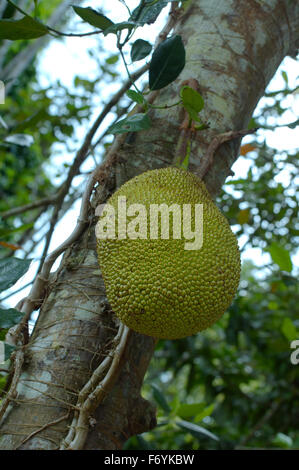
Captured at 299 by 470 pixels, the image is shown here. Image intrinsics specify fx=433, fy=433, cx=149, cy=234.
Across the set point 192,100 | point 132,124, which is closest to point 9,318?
point 132,124

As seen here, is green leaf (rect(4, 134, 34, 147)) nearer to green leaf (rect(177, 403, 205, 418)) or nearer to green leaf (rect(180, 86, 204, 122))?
green leaf (rect(180, 86, 204, 122))

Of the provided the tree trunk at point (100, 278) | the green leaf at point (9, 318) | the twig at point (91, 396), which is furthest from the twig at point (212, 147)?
the green leaf at point (9, 318)

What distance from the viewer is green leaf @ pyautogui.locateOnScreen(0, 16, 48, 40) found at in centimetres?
96

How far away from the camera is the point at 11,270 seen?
0.83 metres

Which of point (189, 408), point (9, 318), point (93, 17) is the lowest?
point (189, 408)

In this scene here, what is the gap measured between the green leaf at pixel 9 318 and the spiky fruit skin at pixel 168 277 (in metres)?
0.18

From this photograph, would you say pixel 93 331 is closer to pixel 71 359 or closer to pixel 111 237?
pixel 71 359

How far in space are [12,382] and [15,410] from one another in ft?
0.18

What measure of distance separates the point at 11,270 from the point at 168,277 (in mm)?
304

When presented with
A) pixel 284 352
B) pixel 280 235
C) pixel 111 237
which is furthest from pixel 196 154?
pixel 284 352

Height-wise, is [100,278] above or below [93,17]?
below

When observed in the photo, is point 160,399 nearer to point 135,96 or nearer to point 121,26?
point 135,96

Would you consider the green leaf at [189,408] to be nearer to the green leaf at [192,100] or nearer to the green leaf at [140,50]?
the green leaf at [192,100]

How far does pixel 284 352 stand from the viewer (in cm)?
234
